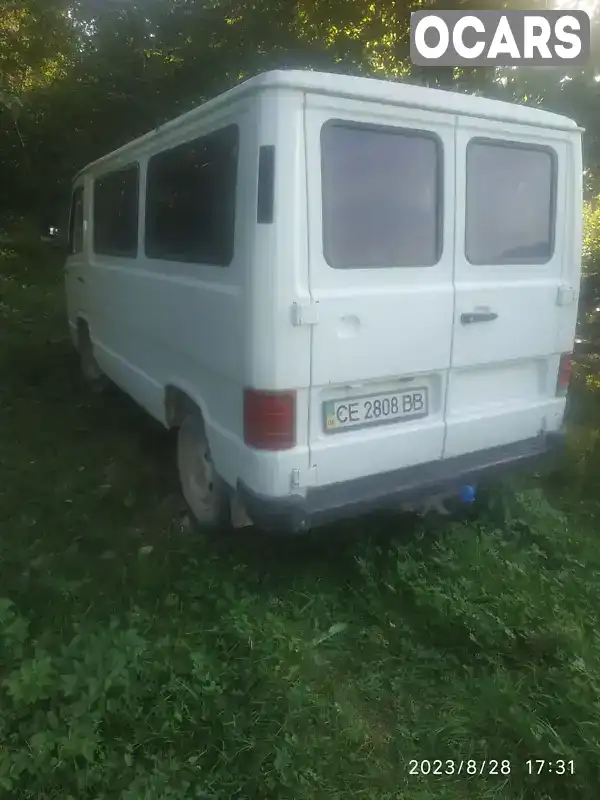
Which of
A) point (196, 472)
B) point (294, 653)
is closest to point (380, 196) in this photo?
point (196, 472)

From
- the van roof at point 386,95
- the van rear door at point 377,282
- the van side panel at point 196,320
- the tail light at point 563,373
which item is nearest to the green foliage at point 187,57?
the van side panel at point 196,320

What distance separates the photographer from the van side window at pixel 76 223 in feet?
22.7

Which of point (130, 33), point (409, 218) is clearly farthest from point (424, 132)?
point (130, 33)

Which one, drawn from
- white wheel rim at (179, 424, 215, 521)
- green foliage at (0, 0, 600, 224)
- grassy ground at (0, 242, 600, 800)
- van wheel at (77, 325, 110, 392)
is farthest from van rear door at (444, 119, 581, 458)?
van wheel at (77, 325, 110, 392)

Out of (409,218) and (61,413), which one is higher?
(409,218)

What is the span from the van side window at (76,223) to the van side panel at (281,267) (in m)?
4.46

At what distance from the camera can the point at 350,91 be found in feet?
9.96

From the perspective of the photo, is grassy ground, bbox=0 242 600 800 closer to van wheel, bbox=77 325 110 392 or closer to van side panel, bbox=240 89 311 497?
van side panel, bbox=240 89 311 497

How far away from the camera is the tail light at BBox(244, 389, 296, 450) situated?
3.08m

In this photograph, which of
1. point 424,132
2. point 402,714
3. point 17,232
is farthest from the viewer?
point 17,232

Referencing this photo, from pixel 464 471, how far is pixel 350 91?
1951mm

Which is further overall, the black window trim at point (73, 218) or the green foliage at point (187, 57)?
the green foliage at point (187, 57)

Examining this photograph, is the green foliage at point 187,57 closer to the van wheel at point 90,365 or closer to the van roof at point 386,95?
the van wheel at point 90,365

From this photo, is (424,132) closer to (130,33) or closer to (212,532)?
(212,532)
